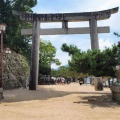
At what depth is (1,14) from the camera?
29.0m

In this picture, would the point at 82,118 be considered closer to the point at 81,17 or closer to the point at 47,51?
the point at 81,17

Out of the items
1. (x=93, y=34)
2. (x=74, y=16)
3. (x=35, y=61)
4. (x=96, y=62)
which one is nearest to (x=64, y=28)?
(x=74, y=16)

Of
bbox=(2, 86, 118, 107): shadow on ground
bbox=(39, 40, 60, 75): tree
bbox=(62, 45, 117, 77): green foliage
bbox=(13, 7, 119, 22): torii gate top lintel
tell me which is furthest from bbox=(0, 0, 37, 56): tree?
bbox=(62, 45, 117, 77): green foliage

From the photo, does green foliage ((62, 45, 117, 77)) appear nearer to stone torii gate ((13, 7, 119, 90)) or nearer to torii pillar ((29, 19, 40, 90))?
stone torii gate ((13, 7, 119, 90))

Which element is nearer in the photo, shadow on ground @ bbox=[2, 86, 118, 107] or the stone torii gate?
shadow on ground @ bbox=[2, 86, 118, 107]

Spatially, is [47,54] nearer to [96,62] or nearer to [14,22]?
[14,22]

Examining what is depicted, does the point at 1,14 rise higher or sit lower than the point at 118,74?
higher

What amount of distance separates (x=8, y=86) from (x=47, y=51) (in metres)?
20.8

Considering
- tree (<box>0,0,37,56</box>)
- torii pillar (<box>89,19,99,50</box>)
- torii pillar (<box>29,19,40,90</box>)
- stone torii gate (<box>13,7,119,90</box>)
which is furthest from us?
tree (<box>0,0,37,56</box>)

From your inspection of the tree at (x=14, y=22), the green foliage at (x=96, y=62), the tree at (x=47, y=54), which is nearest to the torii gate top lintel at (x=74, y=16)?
the tree at (x=14, y=22)

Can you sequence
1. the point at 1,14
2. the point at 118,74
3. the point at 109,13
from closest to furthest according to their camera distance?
the point at 118,74 → the point at 109,13 → the point at 1,14

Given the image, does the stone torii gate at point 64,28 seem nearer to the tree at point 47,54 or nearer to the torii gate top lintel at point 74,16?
the torii gate top lintel at point 74,16

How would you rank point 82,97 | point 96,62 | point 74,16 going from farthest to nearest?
point 74,16, point 82,97, point 96,62

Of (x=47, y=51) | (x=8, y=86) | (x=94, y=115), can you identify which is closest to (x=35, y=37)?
(x=8, y=86)
